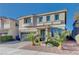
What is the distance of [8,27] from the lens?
4664 mm

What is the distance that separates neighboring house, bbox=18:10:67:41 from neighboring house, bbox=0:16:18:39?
0.30 ft

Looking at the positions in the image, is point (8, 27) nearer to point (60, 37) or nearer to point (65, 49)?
point (60, 37)

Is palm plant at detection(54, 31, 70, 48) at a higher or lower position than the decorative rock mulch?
higher

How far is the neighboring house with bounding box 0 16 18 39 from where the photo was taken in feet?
15.1

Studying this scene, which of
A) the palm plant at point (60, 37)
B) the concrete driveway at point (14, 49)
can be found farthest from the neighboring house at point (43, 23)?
the concrete driveway at point (14, 49)

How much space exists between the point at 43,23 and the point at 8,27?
642 millimetres

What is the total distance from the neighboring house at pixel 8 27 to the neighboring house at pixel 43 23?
0.30 feet

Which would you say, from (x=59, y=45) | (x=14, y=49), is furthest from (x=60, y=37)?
(x=14, y=49)

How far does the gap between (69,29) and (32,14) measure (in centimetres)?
71

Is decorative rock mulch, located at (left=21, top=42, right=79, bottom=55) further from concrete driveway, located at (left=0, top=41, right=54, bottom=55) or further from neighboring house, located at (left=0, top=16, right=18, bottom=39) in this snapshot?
neighboring house, located at (left=0, top=16, right=18, bottom=39)

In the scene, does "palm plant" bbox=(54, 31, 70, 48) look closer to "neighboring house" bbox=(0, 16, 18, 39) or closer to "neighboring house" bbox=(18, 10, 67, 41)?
"neighboring house" bbox=(18, 10, 67, 41)

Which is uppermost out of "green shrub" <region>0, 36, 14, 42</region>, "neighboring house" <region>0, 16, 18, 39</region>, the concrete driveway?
"neighboring house" <region>0, 16, 18, 39</region>

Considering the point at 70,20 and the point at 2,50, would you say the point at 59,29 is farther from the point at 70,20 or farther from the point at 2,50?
the point at 2,50

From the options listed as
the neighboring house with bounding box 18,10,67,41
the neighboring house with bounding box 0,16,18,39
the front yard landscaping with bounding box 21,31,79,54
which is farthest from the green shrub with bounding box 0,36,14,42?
the front yard landscaping with bounding box 21,31,79,54
